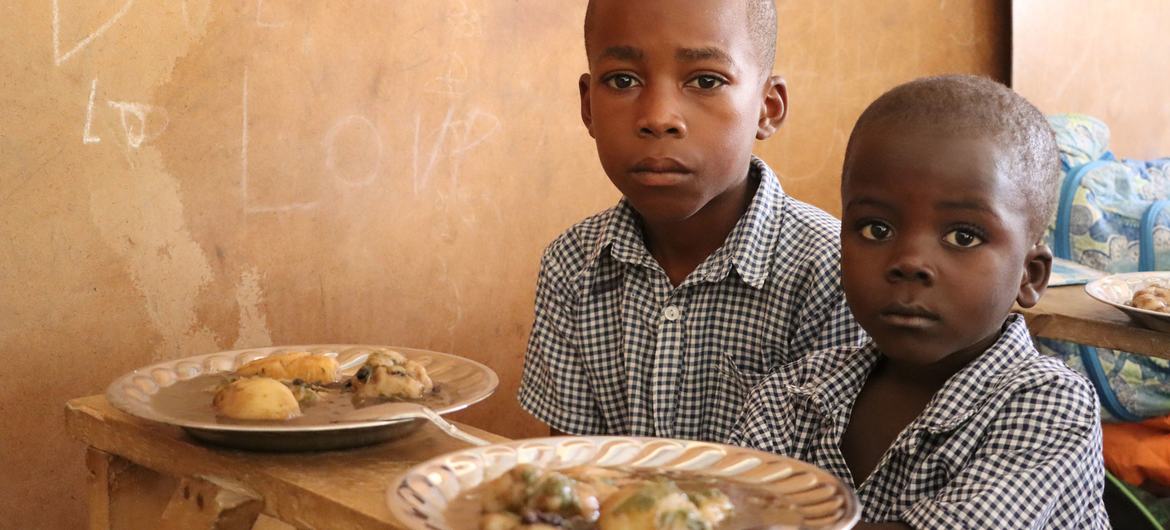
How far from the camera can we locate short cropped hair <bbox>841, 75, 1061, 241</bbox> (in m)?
1.39

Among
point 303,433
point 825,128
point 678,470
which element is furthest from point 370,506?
point 825,128

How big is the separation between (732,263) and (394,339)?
1372 millimetres

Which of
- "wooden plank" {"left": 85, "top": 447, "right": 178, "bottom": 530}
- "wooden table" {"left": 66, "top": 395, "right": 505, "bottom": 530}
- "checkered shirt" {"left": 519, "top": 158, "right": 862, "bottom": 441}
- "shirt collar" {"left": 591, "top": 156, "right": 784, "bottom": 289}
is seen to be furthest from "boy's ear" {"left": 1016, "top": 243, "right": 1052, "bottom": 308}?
"wooden plank" {"left": 85, "top": 447, "right": 178, "bottom": 530}

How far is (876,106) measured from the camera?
147 cm

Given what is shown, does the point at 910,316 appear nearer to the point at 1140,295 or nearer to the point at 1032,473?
the point at 1032,473

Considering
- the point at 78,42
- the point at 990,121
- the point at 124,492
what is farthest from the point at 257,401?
the point at 78,42

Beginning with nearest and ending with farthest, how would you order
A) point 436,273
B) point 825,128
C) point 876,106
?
point 876,106 < point 436,273 < point 825,128

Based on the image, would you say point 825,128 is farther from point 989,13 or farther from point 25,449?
point 25,449

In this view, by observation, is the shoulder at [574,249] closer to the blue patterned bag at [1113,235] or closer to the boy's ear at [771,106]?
the boy's ear at [771,106]

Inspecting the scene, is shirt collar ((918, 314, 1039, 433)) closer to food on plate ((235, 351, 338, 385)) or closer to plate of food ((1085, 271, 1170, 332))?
food on plate ((235, 351, 338, 385))

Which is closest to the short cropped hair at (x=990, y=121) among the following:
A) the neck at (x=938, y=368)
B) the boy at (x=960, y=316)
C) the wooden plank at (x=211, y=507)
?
the boy at (x=960, y=316)

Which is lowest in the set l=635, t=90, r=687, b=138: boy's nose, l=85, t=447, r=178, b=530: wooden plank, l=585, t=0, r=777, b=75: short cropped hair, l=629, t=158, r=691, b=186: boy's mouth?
l=85, t=447, r=178, b=530: wooden plank

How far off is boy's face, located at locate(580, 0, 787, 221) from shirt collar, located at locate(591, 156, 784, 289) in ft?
0.23

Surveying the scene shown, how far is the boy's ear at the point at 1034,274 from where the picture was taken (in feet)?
4.76
